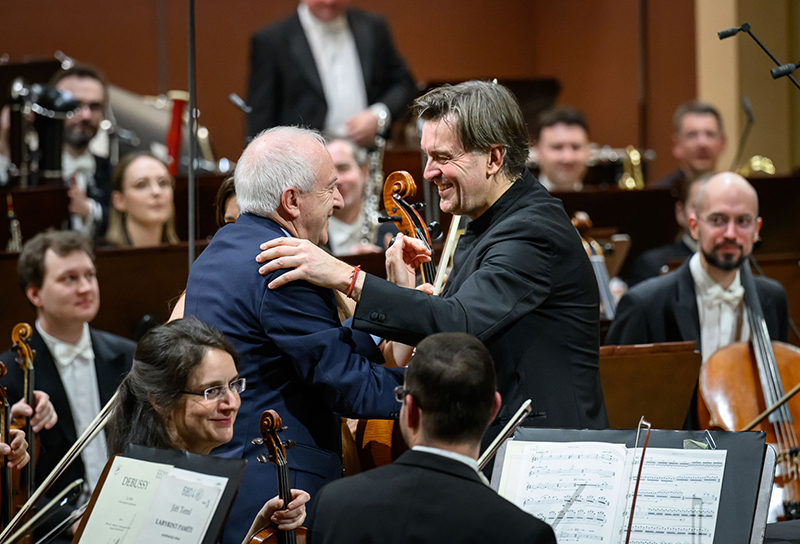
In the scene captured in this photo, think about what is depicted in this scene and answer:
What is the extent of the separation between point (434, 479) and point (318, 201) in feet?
2.81

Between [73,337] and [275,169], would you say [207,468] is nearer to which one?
[275,169]

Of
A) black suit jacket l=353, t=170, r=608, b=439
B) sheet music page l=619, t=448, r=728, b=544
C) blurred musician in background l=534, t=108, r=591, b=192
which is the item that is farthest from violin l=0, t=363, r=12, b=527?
blurred musician in background l=534, t=108, r=591, b=192

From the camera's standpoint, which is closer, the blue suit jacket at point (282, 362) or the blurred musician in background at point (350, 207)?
the blue suit jacket at point (282, 362)

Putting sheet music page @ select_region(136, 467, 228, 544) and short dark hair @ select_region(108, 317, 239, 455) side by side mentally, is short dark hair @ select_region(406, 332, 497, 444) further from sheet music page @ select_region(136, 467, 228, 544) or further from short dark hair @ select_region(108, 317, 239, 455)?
short dark hair @ select_region(108, 317, 239, 455)

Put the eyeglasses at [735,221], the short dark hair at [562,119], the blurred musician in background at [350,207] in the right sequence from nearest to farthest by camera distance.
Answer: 1. the eyeglasses at [735,221]
2. the blurred musician in background at [350,207]
3. the short dark hair at [562,119]

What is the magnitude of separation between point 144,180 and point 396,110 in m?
1.60

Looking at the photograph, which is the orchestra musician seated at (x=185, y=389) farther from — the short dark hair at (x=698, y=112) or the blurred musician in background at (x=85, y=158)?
the short dark hair at (x=698, y=112)

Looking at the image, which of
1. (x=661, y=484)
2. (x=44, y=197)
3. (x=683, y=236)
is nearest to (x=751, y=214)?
(x=683, y=236)

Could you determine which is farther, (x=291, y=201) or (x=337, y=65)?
(x=337, y=65)

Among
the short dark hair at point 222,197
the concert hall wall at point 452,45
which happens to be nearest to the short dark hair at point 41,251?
the short dark hair at point 222,197

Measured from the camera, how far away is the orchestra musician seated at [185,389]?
223 centimetres

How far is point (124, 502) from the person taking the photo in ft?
6.23

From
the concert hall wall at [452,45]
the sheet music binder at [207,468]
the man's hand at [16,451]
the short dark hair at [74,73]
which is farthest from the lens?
the concert hall wall at [452,45]

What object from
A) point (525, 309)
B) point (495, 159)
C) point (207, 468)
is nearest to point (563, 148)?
point (495, 159)
